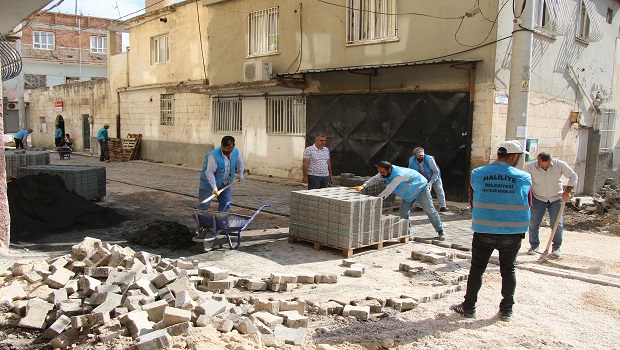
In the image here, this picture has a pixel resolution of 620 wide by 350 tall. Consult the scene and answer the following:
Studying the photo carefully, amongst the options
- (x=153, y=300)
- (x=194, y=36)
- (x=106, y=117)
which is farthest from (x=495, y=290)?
(x=106, y=117)

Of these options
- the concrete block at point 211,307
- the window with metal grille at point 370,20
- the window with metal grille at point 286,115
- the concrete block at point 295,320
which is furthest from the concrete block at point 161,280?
the window with metal grille at point 286,115

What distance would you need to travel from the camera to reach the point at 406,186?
8.49 meters

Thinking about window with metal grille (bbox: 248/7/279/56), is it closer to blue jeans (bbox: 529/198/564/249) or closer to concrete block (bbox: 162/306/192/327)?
blue jeans (bbox: 529/198/564/249)

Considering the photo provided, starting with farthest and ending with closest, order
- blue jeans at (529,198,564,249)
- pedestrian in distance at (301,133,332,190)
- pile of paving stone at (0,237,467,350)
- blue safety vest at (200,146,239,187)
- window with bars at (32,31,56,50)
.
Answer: window with bars at (32,31,56,50) < pedestrian in distance at (301,133,332,190) < blue safety vest at (200,146,239,187) < blue jeans at (529,198,564,249) < pile of paving stone at (0,237,467,350)

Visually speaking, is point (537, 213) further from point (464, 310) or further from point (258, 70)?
point (258, 70)

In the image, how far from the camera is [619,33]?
1834 cm

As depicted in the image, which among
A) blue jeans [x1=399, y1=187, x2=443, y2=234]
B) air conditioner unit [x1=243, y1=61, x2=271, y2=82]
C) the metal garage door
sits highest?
air conditioner unit [x1=243, y1=61, x2=271, y2=82]

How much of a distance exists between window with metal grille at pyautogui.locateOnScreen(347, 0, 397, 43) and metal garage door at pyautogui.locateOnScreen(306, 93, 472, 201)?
1615 mm

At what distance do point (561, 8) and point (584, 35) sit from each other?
2209 millimetres

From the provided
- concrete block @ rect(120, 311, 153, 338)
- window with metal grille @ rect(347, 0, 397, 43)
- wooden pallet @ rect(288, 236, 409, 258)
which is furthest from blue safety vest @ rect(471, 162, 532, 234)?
window with metal grille @ rect(347, 0, 397, 43)

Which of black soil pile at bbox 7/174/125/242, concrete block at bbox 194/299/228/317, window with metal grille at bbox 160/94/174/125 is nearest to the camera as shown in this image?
concrete block at bbox 194/299/228/317

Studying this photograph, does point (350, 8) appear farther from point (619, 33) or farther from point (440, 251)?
point (619, 33)

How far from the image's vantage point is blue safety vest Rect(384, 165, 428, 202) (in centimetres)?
830

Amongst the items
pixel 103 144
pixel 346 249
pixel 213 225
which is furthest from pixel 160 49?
pixel 346 249
